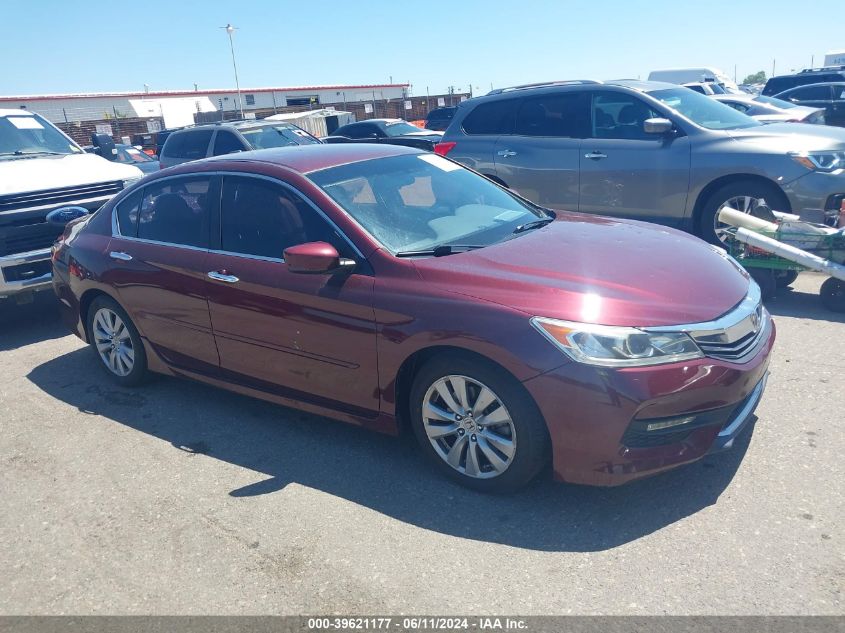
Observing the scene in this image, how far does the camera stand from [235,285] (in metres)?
4.36

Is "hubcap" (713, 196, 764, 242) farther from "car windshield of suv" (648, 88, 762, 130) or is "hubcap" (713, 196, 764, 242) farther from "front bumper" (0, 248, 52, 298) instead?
"front bumper" (0, 248, 52, 298)

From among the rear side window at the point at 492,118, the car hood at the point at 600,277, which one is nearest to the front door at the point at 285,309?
the car hood at the point at 600,277

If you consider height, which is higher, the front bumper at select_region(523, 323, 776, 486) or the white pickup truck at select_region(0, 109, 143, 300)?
the white pickup truck at select_region(0, 109, 143, 300)

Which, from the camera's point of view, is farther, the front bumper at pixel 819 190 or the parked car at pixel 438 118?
the parked car at pixel 438 118

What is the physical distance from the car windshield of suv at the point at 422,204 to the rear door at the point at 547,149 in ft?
10.3

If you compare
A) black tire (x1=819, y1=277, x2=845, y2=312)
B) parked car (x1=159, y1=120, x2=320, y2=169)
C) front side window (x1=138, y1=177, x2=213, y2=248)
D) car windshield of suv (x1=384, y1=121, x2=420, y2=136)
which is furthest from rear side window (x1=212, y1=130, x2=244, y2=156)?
black tire (x1=819, y1=277, x2=845, y2=312)

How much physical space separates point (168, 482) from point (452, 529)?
1703 mm

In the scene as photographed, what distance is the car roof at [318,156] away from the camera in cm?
447

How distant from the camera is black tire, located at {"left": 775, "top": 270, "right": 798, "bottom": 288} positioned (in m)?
6.71

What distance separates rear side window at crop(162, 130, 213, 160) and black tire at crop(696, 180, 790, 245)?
8.65 metres

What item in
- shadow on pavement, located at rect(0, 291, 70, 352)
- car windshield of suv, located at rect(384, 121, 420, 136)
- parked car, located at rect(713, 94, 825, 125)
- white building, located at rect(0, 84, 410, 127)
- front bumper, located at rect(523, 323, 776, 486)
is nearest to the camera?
front bumper, located at rect(523, 323, 776, 486)

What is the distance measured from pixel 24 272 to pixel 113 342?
2.12 metres

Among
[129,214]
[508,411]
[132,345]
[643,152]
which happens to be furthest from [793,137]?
[132,345]

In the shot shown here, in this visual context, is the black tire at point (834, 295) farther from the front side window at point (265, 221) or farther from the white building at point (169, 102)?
the white building at point (169, 102)
